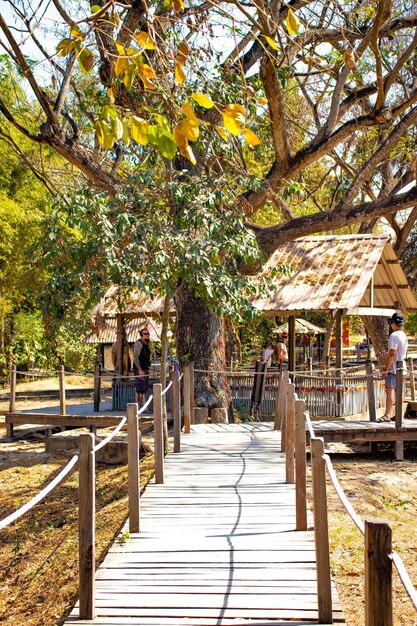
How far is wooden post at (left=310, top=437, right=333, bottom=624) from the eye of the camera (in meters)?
5.53

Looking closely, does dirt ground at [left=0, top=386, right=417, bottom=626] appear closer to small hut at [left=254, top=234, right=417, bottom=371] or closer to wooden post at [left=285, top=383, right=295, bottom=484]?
wooden post at [left=285, top=383, right=295, bottom=484]

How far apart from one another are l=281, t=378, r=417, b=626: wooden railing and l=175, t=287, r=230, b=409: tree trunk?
6.83m

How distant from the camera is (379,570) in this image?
3.84 m

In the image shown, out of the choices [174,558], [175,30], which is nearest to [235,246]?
[175,30]

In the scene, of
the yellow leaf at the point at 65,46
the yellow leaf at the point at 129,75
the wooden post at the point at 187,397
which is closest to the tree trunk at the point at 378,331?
the wooden post at the point at 187,397

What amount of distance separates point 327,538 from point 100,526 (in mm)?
5204

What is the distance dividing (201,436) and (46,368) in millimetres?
26721

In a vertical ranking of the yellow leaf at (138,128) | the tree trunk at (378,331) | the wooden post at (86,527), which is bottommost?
the wooden post at (86,527)

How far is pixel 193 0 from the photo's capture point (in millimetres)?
15211

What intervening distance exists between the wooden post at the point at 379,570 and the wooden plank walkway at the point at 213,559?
5.78 feet

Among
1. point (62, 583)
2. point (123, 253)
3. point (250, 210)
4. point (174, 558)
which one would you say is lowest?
point (62, 583)

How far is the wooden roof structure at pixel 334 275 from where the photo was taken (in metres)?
18.8

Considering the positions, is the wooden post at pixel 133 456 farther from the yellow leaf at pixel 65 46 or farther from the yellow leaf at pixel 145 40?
the yellow leaf at pixel 145 40

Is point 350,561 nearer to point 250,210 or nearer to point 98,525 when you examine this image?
point 98,525
